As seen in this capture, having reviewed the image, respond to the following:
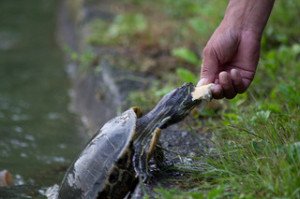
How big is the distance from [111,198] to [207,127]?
103 cm

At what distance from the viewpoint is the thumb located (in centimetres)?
290

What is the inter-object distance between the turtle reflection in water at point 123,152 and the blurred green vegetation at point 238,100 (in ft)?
0.85

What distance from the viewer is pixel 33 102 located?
5293 mm

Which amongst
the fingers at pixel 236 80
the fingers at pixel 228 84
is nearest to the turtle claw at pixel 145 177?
the fingers at pixel 228 84

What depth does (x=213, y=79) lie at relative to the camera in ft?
9.55

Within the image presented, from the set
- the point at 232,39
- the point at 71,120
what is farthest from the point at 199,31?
the point at 232,39

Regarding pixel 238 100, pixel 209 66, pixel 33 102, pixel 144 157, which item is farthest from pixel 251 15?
pixel 33 102

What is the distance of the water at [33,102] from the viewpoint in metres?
3.97

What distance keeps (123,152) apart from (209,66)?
705 millimetres

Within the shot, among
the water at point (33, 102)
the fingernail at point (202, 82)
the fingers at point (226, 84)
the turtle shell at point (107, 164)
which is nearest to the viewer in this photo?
the turtle shell at point (107, 164)

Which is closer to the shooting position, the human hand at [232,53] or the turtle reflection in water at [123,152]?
the turtle reflection in water at [123,152]

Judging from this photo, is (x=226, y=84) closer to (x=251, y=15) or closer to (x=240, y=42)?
(x=240, y=42)

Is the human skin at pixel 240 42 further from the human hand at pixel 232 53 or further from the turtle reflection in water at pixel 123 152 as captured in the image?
the turtle reflection in water at pixel 123 152

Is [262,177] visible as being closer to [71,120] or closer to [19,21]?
[71,120]
